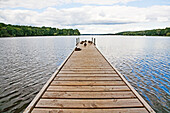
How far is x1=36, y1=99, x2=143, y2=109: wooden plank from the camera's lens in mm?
3436

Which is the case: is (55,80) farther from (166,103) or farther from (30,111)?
(166,103)

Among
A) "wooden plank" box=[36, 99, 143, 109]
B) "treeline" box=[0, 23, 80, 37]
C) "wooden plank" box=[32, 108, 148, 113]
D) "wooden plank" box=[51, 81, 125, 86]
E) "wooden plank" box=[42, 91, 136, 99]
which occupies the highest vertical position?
"treeline" box=[0, 23, 80, 37]

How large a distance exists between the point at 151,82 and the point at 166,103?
2.62 metres

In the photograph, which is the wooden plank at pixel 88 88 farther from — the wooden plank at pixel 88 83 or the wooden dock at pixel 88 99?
the wooden plank at pixel 88 83

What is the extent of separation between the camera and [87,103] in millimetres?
3592

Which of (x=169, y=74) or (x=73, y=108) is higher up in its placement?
(x=73, y=108)

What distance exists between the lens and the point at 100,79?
567cm

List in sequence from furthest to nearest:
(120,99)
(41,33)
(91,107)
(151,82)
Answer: (41,33) → (151,82) → (120,99) → (91,107)

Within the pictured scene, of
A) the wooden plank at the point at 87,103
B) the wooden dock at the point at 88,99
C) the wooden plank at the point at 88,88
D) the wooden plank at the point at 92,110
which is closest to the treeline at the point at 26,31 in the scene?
the wooden plank at the point at 88,88

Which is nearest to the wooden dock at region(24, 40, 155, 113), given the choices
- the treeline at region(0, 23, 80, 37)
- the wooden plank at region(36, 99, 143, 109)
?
the wooden plank at region(36, 99, 143, 109)

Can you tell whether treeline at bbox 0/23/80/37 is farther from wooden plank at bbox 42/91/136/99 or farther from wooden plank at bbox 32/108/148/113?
wooden plank at bbox 32/108/148/113

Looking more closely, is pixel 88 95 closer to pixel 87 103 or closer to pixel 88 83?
pixel 87 103

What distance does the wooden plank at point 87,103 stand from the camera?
3.44 metres

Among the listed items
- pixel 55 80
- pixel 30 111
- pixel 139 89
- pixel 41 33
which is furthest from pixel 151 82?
pixel 41 33
